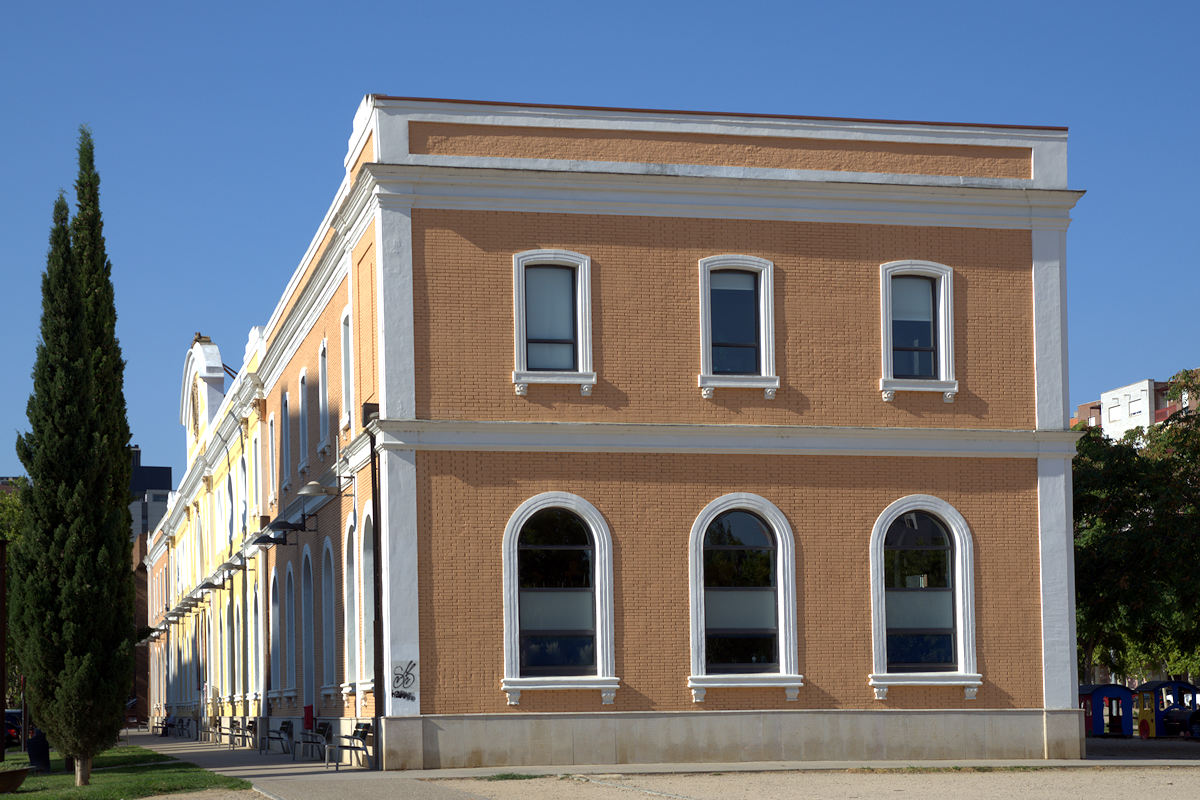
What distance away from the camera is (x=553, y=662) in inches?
953

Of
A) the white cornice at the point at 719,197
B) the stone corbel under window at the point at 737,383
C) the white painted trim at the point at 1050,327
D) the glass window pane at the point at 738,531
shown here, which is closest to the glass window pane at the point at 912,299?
the white cornice at the point at 719,197

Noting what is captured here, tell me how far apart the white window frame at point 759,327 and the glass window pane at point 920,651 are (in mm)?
4243

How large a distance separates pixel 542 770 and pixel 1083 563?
1448cm

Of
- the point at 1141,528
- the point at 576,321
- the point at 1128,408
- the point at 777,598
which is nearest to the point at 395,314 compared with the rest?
the point at 576,321

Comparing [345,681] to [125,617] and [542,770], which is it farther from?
[542,770]

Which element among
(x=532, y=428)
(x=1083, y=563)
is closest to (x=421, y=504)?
(x=532, y=428)

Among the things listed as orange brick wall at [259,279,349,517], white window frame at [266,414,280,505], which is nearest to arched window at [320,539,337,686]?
orange brick wall at [259,279,349,517]

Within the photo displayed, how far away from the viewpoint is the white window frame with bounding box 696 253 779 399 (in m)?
25.1

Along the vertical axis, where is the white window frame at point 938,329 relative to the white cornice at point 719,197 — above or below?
below

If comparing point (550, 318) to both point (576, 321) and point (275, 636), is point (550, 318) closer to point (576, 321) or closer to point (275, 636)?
point (576, 321)

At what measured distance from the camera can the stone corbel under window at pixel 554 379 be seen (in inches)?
962

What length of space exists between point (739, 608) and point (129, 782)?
29.7 ft

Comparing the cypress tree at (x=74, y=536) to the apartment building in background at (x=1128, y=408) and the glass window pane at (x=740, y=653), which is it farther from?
the apartment building in background at (x=1128, y=408)

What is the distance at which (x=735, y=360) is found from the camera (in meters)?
25.5
